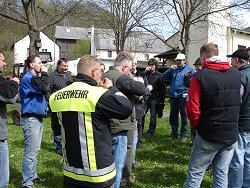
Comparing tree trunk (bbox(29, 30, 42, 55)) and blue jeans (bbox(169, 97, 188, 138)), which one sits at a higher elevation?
tree trunk (bbox(29, 30, 42, 55))

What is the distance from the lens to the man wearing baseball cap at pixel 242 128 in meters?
4.68

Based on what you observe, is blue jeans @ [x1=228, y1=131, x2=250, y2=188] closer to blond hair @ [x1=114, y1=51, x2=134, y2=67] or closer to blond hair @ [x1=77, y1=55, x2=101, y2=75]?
blond hair @ [x1=114, y1=51, x2=134, y2=67]

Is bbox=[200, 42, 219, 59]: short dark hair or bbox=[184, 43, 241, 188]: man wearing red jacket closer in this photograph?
bbox=[184, 43, 241, 188]: man wearing red jacket

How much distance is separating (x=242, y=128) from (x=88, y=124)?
255cm

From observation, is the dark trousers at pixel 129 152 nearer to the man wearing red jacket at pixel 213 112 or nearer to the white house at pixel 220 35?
the man wearing red jacket at pixel 213 112

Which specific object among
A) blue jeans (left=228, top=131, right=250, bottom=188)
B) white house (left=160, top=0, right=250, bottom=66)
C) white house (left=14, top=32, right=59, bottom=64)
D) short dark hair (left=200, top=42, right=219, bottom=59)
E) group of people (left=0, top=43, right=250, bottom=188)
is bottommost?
blue jeans (left=228, top=131, right=250, bottom=188)

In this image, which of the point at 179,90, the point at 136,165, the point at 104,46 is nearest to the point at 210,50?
the point at 136,165

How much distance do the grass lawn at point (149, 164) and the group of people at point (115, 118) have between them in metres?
0.40

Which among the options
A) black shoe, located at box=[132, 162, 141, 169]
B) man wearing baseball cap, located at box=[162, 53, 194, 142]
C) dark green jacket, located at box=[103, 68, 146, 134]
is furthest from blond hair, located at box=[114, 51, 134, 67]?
man wearing baseball cap, located at box=[162, 53, 194, 142]

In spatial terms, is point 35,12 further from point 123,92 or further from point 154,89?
point 123,92

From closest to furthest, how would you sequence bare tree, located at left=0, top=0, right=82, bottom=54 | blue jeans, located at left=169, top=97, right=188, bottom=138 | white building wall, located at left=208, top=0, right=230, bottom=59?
1. blue jeans, located at left=169, top=97, right=188, bottom=138
2. bare tree, located at left=0, top=0, right=82, bottom=54
3. white building wall, located at left=208, top=0, right=230, bottom=59

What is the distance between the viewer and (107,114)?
3.16m

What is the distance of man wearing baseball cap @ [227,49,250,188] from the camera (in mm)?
4680

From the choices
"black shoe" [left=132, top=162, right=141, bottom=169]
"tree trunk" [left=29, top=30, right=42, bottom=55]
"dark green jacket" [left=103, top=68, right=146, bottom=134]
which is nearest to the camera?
"dark green jacket" [left=103, top=68, right=146, bottom=134]
